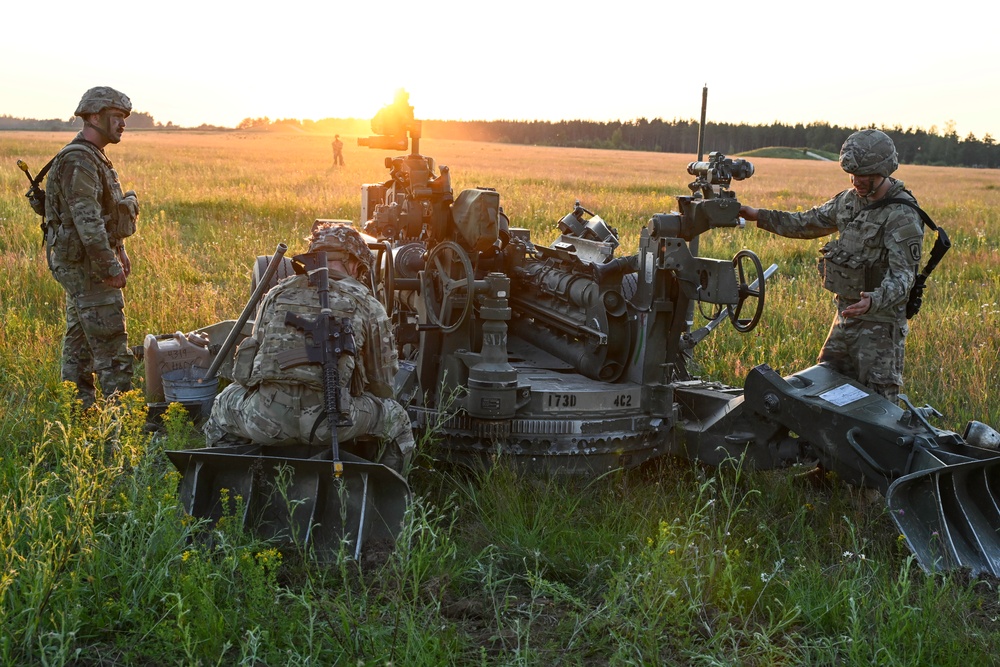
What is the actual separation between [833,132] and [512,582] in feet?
340

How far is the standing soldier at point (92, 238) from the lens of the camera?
6.85 metres

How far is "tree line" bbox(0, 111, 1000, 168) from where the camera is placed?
89750 millimetres

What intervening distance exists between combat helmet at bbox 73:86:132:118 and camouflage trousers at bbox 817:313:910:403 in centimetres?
567

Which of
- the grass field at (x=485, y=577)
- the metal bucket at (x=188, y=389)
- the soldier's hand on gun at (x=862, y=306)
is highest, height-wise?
the soldier's hand on gun at (x=862, y=306)

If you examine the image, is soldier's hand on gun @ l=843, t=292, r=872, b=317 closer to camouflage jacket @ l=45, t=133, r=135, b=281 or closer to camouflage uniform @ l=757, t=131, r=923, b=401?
camouflage uniform @ l=757, t=131, r=923, b=401

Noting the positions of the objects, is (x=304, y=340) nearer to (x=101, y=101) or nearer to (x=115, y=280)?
(x=115, y=280)

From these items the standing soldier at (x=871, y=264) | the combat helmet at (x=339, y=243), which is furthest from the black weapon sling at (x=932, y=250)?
the combat helmet at (x=339, y=243)

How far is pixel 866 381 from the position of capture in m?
6.52

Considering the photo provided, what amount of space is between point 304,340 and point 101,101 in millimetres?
3393

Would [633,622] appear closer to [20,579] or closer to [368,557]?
[368,557]

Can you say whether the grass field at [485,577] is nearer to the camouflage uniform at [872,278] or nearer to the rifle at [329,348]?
the rifle at [329,348]

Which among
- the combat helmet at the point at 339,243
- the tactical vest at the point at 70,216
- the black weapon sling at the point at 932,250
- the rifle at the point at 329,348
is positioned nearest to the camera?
the rifle at the point at 329,348

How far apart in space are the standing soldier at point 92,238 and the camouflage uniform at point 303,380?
2.39m

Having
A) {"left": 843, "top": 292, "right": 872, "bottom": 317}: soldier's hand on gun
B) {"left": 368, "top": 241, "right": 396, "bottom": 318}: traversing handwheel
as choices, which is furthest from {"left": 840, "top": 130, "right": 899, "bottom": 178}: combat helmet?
{"left": 368, "top": 241, "right": 396, "bottom": 318}: traversing handwheel
